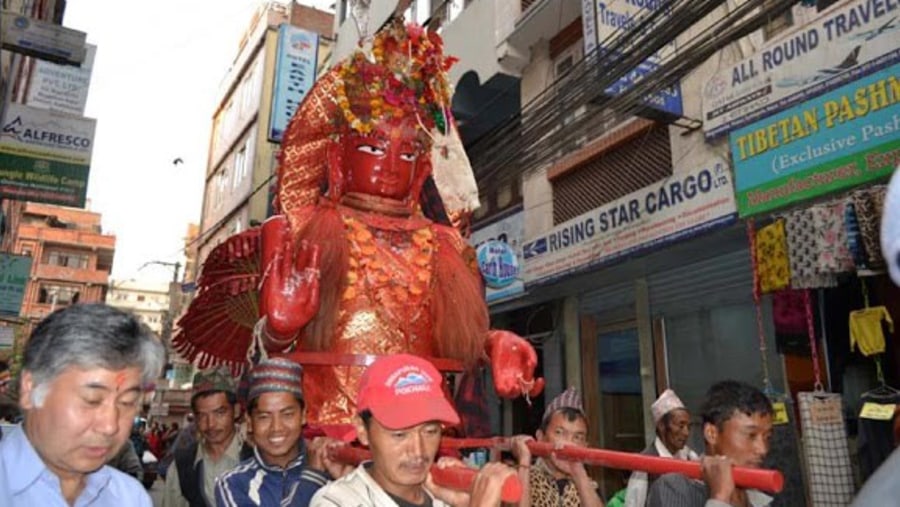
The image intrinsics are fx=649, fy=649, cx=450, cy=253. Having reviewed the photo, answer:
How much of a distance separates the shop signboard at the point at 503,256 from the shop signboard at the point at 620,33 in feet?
7.81

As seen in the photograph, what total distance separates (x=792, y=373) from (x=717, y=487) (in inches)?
190

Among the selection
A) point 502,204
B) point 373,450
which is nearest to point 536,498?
point 373,450

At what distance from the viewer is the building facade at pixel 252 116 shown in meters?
16.1

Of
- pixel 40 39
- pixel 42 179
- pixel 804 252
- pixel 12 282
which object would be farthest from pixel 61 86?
pixel 804 252

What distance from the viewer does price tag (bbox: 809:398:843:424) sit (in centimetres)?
456

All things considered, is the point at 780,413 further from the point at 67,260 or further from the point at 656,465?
the point at 67,260

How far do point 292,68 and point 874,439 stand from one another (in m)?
11.8

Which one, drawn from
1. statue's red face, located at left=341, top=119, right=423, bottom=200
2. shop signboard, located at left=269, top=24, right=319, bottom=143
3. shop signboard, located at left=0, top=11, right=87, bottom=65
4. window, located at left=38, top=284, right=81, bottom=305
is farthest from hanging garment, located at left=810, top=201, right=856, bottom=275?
window, located at left=38, top=284, right=81, bottom=305

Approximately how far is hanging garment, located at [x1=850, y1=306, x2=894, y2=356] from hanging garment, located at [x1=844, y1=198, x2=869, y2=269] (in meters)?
0.50

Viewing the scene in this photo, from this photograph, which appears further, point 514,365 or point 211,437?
→ point 211,437

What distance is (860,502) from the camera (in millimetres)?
732

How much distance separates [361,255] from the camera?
287 cm

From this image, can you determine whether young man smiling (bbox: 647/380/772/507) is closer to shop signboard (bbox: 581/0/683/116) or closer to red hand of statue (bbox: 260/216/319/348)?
red hand of statue (bbox: 260/216/319/348)

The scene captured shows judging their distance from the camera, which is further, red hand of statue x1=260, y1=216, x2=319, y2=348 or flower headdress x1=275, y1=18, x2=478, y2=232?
flower headdress x1=275, y1=18, x2=478, y2=232
